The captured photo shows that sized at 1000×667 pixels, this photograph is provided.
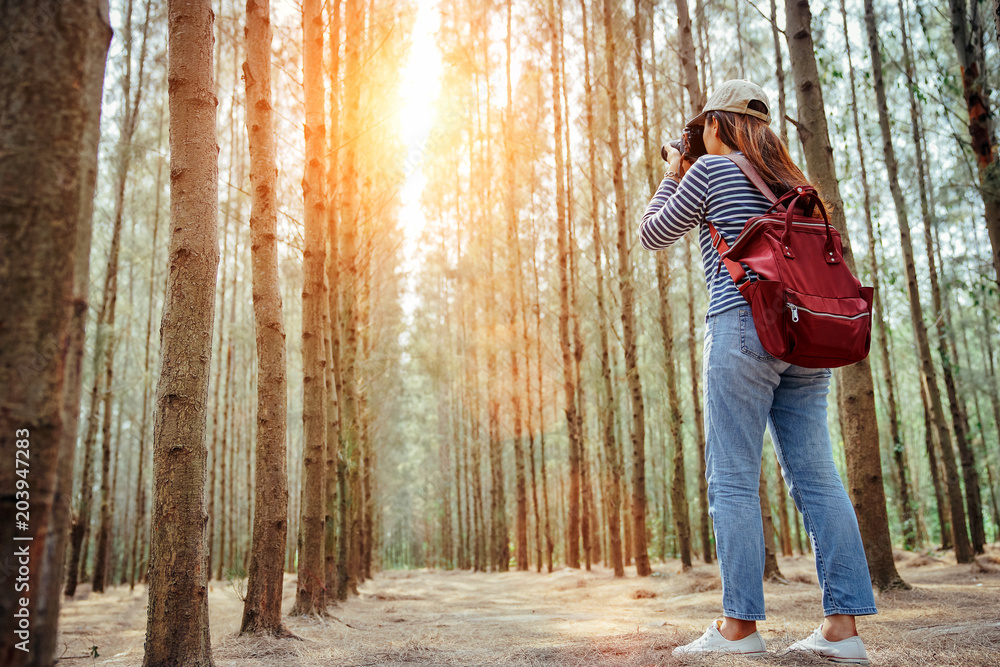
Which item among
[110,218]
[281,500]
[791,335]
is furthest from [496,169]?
[791,335]

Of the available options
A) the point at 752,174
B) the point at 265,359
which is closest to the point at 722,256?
the point at 752,174

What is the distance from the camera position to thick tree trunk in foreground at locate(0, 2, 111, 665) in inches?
39.5

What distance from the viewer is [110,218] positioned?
38.5 ft

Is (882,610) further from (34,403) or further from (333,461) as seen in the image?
(333,461)

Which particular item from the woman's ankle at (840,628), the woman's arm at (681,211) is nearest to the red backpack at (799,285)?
the woman's arm at (681,211)

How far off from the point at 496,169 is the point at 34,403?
14.6 m

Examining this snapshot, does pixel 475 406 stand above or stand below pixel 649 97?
below

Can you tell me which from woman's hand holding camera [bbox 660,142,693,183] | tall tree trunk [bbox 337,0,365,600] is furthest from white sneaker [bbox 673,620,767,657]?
tall tree trunk [bbox 337,0,365,600]

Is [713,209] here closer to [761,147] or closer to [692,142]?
[761,147]

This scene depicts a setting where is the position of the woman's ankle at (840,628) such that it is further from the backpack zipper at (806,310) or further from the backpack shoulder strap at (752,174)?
the backpack shoulder strap at (752,174)

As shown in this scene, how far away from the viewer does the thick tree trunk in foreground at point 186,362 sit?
205 cm

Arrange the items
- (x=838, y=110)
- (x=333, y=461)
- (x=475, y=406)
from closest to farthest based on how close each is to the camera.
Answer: (x=333, y=461), (x=838, y=110), (x=475, y=406)

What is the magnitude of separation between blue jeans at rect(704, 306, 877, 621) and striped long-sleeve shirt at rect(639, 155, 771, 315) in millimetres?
132

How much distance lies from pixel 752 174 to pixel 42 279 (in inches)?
78.0
